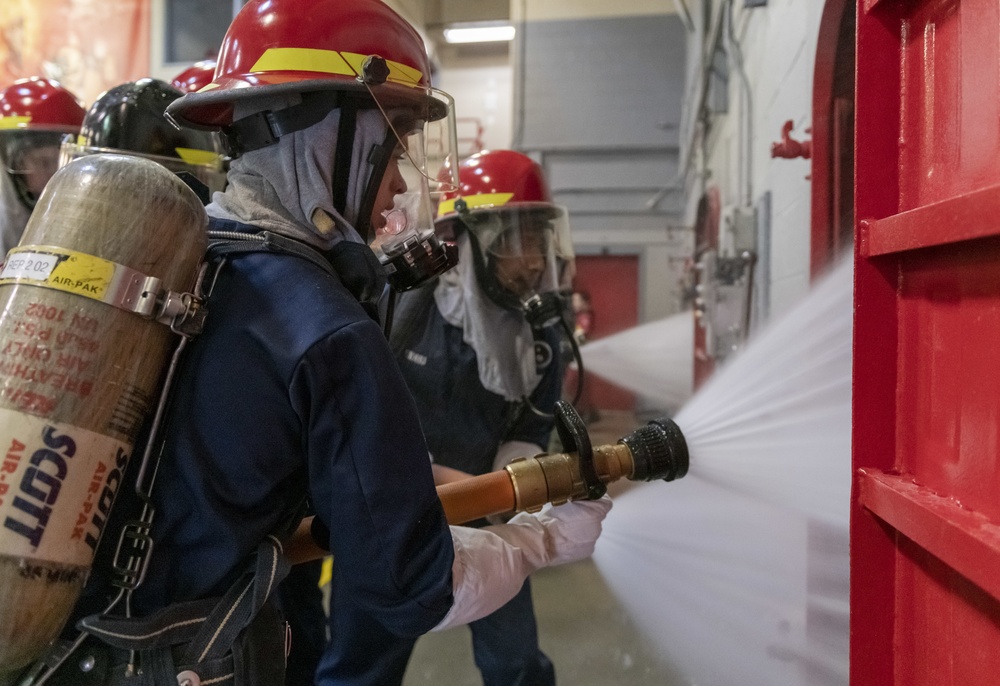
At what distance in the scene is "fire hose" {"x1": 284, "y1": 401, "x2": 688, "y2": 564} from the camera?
4.40ft

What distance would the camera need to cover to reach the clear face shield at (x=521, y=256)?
237cm

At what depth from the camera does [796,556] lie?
212 centimetres

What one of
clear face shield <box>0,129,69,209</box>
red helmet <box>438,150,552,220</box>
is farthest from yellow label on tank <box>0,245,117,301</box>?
clear face shield <box>0,129,69,209</box>

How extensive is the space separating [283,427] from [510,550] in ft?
1.78

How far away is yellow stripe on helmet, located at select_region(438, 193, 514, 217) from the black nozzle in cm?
137

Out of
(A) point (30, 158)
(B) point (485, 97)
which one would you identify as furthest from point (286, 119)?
(B) point (485, 97)

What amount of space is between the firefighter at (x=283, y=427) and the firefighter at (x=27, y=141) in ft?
5.99

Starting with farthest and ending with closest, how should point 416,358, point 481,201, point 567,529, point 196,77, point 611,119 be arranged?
→ point 611,119
point 196,77
point 481,201
point 416,358
point 567,529

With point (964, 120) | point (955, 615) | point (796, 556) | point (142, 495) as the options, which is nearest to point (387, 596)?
point (142, 495)

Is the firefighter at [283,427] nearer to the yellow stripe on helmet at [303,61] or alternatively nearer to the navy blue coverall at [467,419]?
the yellow stripe on helmet at [303,61]

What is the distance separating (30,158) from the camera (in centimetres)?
278

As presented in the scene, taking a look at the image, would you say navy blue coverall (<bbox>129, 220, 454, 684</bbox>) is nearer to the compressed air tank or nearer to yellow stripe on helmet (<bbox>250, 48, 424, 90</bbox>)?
the compressed air tank

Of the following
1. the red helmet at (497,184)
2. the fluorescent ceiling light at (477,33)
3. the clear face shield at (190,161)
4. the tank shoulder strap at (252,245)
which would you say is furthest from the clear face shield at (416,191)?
the fluorescent ceiling light at (477,33)

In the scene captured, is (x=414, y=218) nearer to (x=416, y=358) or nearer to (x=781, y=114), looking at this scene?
(x=416, y=358)
